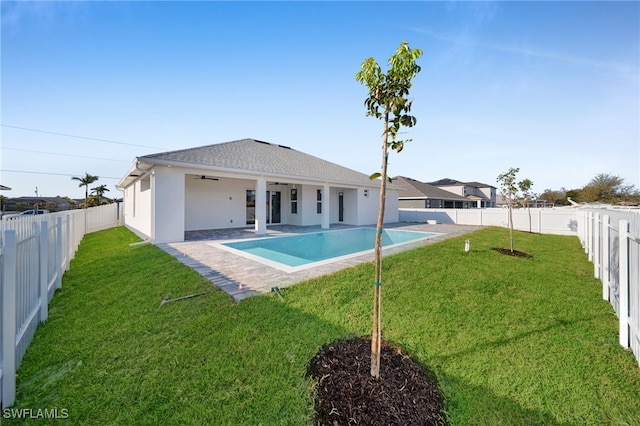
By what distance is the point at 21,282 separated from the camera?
342 centimetres

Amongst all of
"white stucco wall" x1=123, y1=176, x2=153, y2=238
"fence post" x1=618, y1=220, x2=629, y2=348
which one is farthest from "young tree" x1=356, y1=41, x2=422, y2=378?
"white stucco wall" x1=123, y1=176, x2=153, y2=238

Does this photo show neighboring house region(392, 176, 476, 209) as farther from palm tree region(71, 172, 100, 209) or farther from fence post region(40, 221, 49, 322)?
palm tree region(71, 172, 100, 209)

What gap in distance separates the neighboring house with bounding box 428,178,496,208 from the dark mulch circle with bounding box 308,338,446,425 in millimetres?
45771

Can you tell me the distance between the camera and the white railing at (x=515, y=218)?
55.5 ft

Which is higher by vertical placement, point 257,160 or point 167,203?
point 257,160

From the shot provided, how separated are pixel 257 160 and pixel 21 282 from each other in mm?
12287

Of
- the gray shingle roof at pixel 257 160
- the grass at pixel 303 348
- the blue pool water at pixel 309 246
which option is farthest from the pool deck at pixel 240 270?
the gray shingle roof at pixel 257 160

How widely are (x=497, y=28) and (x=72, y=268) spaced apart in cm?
1612

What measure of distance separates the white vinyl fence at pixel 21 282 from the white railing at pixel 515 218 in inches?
882

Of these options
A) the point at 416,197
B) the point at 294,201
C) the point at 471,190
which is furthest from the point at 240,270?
the point at 471,190

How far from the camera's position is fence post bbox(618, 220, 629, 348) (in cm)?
355

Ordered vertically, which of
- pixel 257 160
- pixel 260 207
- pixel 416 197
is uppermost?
pixel 257 160

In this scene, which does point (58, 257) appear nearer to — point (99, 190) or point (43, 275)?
point (43, 275)

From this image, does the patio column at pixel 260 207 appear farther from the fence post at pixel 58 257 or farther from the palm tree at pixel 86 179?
the palm tree at pixel 86 179
